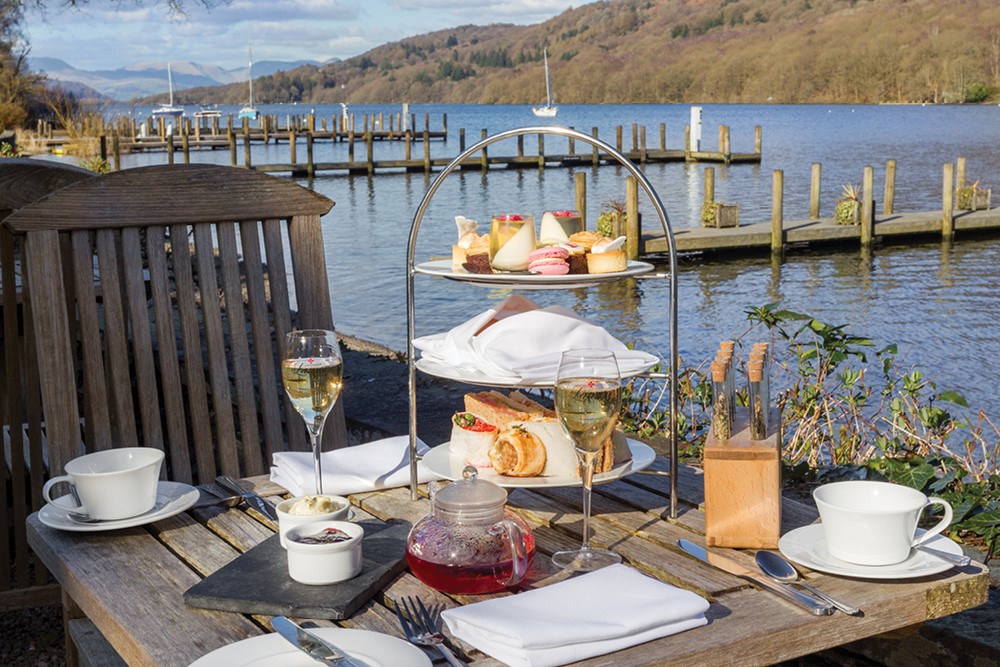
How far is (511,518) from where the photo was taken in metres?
1.52

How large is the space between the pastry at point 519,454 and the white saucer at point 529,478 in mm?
14

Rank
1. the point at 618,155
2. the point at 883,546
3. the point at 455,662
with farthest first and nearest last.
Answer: the point at 618,155 < the point at 883,546 < the point at 455,662

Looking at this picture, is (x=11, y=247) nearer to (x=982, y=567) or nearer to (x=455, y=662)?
(x=455, y=662)

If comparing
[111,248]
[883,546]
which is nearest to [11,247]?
[111,248]

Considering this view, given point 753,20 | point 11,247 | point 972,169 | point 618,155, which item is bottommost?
point 972,169

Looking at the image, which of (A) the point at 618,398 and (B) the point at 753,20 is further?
(B) the point at 753,20

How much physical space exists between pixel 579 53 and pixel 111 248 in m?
125

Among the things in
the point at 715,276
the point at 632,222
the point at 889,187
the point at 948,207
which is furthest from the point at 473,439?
the point at 889,187

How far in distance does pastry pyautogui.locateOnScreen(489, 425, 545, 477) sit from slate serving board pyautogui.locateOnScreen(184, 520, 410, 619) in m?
0.21

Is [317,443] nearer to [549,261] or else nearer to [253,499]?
[253,499]

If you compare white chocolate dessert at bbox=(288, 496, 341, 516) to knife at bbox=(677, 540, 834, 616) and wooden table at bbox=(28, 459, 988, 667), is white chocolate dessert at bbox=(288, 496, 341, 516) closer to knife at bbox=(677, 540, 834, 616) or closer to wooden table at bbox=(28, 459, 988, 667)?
wooden table at bbox=(28, 459, 988, 667)

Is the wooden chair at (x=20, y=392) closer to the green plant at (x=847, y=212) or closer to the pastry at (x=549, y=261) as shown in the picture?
the pastry at (x=549, y=261)

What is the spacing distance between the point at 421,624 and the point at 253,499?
2.11 feet

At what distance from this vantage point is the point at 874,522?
1471 mm
